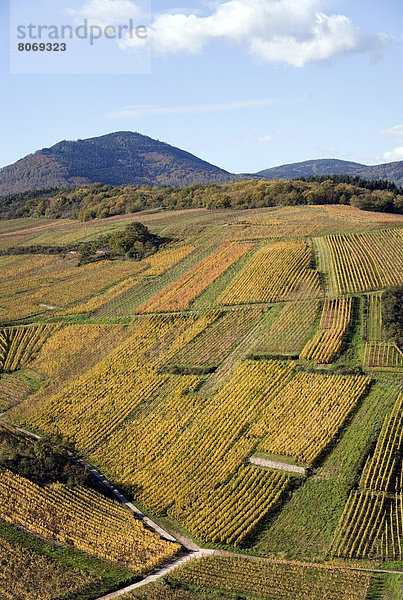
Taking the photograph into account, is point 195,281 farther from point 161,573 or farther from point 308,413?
point 161,573

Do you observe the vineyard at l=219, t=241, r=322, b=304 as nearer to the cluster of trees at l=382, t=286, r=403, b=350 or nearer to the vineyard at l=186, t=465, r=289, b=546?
the cluster of trees at l=382, t=286, r=403, b=350

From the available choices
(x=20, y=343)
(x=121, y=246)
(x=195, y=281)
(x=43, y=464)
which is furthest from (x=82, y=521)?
(x=121, y=246)

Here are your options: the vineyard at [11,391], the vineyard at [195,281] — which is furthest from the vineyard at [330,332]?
the vineyard at [11,391]

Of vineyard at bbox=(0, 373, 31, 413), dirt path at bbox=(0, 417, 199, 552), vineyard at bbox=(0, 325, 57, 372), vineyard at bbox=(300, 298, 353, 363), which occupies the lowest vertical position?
dirt path at bbox=(0, 417, 199, 552)

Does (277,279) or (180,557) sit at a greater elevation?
(277,279)

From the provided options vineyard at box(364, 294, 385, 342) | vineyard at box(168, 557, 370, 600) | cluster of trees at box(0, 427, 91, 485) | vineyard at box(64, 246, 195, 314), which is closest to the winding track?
vineyard at box(168, 557, 370, 600)

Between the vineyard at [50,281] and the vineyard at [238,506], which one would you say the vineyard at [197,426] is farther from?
the vineyard at [50,281]

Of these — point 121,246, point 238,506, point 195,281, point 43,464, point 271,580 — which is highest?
point 121,246
